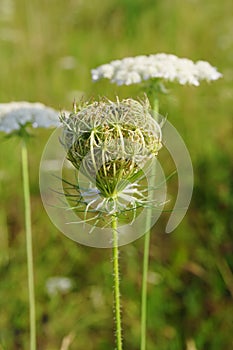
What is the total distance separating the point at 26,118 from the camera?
2.41 m

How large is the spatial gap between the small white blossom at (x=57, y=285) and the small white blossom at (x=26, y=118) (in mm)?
1122

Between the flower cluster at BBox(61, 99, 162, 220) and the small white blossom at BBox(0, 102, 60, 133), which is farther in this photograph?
the small white blossom at BBox(0, 102, 60, 133)

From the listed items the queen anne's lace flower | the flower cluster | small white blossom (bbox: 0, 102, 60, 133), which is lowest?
the flower cluster

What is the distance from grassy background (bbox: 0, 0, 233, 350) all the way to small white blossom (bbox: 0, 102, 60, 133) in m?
0.18

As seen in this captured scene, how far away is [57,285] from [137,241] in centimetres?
81

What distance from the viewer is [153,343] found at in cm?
310

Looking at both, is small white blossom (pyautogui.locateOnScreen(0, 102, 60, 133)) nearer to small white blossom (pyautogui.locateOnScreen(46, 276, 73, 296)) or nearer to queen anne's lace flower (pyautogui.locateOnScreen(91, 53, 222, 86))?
queen anne's lace flower (pyautogui.locateOnScreen(91, 53, 222, 86))

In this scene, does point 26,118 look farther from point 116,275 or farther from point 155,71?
point 116,275

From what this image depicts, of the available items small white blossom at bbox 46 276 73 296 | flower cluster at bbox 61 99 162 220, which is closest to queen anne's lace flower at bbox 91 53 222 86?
flower cluster at bbox 61 99 162 220

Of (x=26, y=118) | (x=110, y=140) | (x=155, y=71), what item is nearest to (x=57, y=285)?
(x=26, y=118)

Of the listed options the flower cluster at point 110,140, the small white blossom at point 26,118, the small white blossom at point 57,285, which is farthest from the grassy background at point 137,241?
the flower cluster at point 110,140

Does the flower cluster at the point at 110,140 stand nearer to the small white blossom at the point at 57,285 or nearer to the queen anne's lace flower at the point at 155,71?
the queen anne's lace flower at the point at 155,71

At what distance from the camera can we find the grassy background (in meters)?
3.22

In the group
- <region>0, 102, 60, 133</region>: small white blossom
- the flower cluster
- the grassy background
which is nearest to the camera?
the flower cluster
